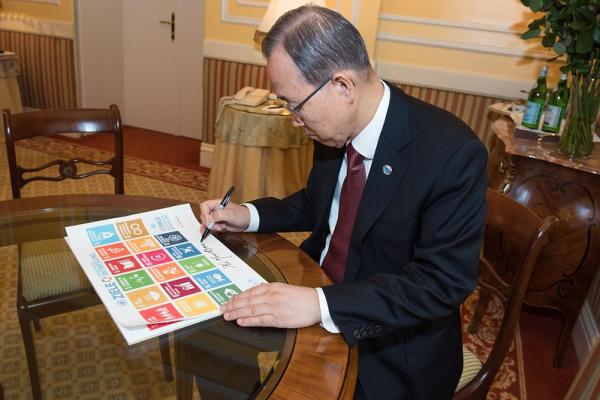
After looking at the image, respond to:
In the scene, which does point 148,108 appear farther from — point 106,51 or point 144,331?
point 144,331

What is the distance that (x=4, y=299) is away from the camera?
1.44m

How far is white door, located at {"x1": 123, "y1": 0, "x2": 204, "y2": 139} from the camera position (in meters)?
5.04

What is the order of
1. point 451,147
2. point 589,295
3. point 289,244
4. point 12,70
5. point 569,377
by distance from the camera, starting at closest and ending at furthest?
1. point 451,147
2. point 289,244
3. point 569,377
4. point 589,295
5. point 12,70

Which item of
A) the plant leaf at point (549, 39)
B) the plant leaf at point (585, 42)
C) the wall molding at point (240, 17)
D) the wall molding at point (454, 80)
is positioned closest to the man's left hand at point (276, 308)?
the plant leaf at point (585, 42)

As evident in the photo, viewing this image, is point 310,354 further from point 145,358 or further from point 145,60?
point 145,60

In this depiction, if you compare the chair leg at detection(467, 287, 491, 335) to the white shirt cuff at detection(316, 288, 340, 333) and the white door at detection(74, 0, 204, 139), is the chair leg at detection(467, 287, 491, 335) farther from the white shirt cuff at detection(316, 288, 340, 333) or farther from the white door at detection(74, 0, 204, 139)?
the white door at detection(74, 0, 204, 139)

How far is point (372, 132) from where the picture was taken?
3.95ft

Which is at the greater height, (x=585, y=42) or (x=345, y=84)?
(x=585, y=42)

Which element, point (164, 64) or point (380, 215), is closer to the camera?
point (380, 215)

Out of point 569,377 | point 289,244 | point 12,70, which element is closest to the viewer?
point 289,244

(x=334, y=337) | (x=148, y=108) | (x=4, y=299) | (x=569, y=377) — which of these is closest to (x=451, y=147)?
(x=334, y=337)

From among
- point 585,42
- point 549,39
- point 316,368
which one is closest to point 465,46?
point 549,39

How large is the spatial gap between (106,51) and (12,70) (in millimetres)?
893

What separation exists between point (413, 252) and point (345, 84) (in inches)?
16.4
